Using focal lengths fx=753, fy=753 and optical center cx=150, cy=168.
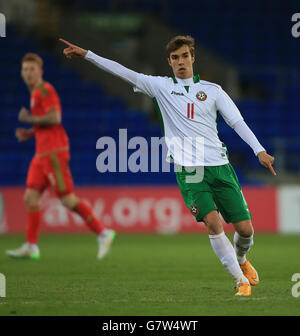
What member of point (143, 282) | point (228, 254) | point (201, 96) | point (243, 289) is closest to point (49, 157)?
point (143, 282)

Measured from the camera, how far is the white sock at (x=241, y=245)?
6.47 meters

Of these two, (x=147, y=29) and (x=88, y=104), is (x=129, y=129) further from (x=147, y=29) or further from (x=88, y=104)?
(x=147, y=29)

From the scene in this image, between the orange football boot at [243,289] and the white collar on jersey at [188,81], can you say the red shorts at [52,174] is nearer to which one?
the white collar on jersey at [188,81]

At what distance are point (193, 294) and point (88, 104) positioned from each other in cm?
1265

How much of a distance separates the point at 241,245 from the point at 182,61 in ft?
5.47

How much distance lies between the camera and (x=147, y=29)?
2066 cm

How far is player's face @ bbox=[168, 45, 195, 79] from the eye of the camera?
6238mm

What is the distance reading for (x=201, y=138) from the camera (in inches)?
246

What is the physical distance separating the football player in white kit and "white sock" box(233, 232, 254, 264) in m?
0.03

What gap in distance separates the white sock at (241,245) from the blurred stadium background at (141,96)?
312 inches

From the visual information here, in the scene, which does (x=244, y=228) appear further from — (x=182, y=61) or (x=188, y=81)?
(x=182, y=61)

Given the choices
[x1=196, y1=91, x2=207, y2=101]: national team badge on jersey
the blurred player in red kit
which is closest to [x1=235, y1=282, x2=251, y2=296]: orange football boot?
[x1=196, y1=91, x2=207, y2=101]: national team badge on jersey

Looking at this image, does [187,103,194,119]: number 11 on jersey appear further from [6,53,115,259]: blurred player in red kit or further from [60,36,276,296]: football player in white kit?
[6,53,115,259]: blurred player in red kit
